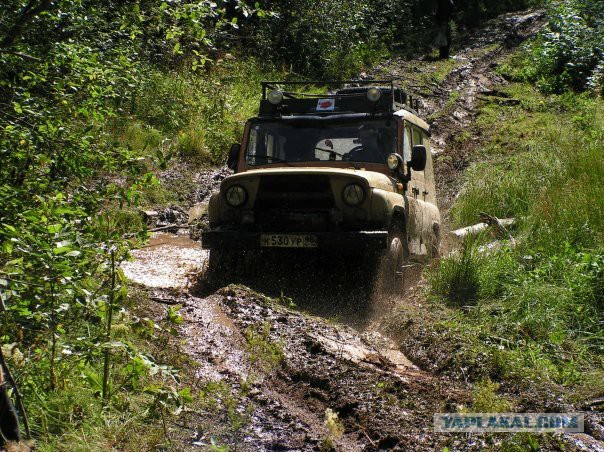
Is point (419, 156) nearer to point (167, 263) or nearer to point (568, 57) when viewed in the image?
point (167, 263)

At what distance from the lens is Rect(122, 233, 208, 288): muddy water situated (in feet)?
25.2

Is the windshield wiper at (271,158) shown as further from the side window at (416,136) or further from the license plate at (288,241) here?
the side window at (416,136)

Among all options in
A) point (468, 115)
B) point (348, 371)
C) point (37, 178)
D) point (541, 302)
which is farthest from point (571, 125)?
point (37, 178)

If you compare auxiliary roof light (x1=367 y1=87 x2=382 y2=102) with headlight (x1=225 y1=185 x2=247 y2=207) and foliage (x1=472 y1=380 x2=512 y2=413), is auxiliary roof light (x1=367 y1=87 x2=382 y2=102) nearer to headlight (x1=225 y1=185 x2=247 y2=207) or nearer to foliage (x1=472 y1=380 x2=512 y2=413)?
headlight (x1=225 y1=185 x2=247 y2=207)

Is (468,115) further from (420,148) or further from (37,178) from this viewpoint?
(37,178)

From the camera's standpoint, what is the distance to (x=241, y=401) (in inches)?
177

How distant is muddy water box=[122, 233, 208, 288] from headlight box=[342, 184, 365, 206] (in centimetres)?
172

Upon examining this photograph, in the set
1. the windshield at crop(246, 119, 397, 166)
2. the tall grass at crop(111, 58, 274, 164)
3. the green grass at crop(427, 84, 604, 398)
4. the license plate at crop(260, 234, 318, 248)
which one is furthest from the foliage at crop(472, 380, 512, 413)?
the tall grass at crop(111, 58, 274, 164)

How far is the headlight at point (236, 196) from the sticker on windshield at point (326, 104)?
148 cm

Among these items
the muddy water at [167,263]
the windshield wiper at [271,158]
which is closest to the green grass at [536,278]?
the windshield wiper at [271,158]

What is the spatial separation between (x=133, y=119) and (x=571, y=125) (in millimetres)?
7248

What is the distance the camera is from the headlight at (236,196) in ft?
23.6

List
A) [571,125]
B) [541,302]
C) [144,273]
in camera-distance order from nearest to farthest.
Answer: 1. [541,302]
2. [144,273]
3. [571,125]

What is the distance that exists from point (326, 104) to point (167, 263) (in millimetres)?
2457
